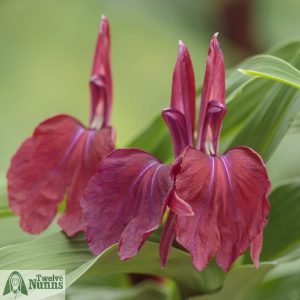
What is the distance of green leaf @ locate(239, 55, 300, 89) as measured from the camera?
559 mm

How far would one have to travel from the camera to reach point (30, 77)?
1993 mm

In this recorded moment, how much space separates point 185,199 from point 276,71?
0.40 feet

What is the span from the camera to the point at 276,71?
0.58 metres

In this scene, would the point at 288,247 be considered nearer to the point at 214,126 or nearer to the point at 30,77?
the point at 214,126

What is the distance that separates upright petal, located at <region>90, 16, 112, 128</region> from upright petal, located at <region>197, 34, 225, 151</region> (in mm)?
126

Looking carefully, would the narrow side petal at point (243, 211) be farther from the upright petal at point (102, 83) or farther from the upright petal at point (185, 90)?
the upright petal at point (102, 83)

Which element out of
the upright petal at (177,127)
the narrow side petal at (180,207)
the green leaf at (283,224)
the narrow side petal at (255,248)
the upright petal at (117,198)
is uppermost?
the upright petal at (177,127)

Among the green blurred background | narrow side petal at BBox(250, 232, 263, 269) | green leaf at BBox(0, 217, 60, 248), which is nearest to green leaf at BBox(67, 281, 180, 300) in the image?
green leaf at BBox(0, 217, 60, 248)

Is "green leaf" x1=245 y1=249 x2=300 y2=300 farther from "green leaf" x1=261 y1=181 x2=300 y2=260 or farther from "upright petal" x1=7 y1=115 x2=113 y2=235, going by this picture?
"upright petal" x1=7 y1=115 x2=113 y2=235

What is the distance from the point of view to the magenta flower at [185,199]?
0.53m

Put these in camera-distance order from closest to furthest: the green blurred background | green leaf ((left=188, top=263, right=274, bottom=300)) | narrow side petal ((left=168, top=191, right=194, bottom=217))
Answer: narrow side petal ((left=168, top=191, right=194, bottom=217)) → green leaf ((left=188, top=263, right=274, bottom=300)) → the green blurred background

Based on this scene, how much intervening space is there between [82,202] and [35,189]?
10 centimetres

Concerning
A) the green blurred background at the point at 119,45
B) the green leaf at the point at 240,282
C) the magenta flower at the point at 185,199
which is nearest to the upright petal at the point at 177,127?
the magenta flower at the point at 185,199

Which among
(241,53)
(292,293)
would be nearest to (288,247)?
(292,293)
